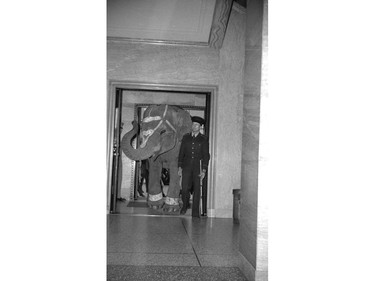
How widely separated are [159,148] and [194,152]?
694 millimetres

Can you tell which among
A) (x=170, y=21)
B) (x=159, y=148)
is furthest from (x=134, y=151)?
(x=170, y=21)

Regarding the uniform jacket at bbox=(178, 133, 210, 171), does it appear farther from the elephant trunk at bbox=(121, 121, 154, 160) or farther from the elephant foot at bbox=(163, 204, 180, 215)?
the elephant foot at bbox=(163, 204, 180, 215)

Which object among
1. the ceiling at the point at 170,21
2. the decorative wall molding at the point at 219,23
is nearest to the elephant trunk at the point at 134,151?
the ceiling at the point at 170,21

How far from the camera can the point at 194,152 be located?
6516 mm

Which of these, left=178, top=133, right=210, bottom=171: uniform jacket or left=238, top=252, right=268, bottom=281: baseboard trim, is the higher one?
left=178, top=133, right=210, bottom=171: uniform jacket

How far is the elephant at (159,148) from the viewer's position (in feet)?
22.2

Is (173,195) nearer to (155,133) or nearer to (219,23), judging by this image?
(155,133)

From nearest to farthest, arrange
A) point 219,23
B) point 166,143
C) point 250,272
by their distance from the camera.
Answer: point 250,272
point 219,23
point 166,143

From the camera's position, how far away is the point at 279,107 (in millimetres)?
2252

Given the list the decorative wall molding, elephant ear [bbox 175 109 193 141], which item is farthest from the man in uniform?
the decorative wall molding

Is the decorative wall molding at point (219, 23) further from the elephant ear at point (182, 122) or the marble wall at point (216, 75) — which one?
the elephant ear at point (182, 122)

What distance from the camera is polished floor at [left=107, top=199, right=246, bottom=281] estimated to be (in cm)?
313

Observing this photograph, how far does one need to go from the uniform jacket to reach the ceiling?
5.08 feet
